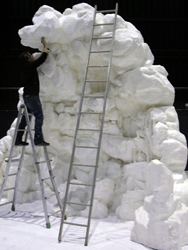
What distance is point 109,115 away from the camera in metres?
4.65

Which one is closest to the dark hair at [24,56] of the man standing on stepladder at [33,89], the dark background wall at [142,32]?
the man standing on stepladder at [33,89]

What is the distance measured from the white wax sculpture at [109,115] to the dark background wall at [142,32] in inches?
106

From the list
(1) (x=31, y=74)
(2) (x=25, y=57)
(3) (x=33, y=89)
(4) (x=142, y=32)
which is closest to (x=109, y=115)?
(3) (x=33, y=89)

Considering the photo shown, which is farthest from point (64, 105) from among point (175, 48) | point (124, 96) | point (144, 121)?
point (175, 48)

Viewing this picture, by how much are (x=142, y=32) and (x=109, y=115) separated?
12.6 feet

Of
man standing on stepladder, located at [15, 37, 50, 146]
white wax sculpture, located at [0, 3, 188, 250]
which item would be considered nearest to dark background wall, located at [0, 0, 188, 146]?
white wax sculpture, located at [0, 3, 188, 250]

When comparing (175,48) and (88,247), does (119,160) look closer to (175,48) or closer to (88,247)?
(88,247)

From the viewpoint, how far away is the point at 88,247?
323 cm

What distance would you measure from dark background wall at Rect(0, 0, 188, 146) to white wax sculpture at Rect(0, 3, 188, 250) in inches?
106

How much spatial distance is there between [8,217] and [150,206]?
213 centimetres

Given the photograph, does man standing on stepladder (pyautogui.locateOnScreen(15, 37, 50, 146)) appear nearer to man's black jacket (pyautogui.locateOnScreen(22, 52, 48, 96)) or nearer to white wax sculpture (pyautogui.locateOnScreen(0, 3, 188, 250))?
man's black jacket (pyautogui.locateOnScreen(22, 52, 48, 96))

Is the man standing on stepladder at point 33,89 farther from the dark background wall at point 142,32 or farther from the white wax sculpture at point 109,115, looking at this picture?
the dark background wall at point 142,32

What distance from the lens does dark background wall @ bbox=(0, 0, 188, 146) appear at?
24.1 feet

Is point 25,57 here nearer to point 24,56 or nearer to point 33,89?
point 24,56
